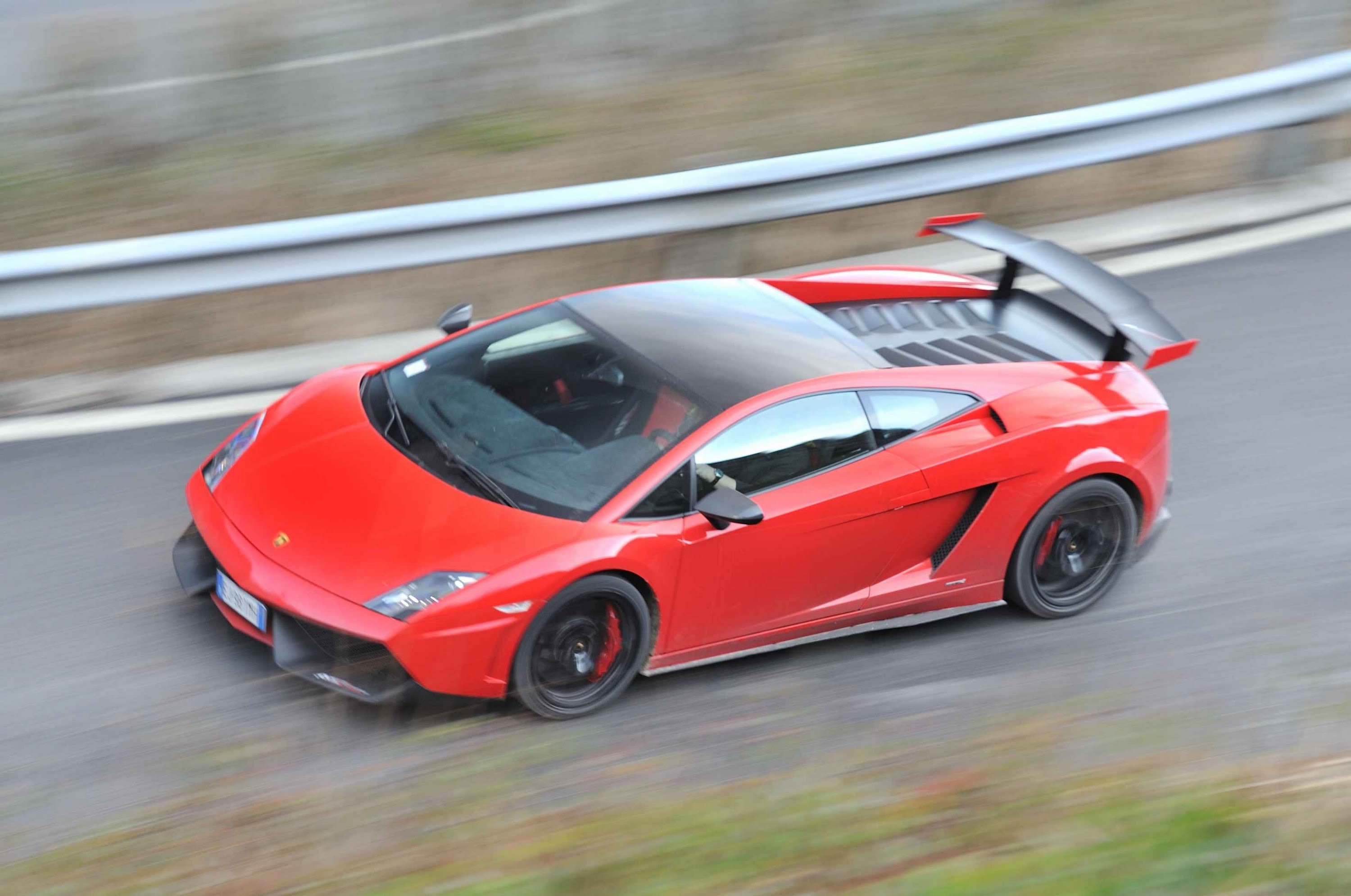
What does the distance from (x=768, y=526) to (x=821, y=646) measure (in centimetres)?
78

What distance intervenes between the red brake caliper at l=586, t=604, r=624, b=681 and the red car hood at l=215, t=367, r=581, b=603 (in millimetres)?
338

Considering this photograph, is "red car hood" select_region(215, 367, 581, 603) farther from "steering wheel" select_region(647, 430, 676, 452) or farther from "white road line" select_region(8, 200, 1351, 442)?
"white road line" select_region(8, 200, 1351, 442)

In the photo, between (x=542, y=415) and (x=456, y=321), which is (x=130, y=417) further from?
(x=542, y=415)

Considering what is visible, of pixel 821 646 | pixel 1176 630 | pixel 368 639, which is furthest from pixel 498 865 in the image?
pixel 1176 630

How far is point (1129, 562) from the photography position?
6.41 metres

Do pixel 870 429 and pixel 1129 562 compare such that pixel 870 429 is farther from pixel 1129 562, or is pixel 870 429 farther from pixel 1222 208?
pixel 1222 208

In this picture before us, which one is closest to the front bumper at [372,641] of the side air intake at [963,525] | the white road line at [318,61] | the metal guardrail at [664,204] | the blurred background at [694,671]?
the blurred background at [694,671]

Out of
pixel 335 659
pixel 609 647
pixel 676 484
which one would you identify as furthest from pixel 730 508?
pixel 335 659

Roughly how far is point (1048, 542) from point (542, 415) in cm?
220

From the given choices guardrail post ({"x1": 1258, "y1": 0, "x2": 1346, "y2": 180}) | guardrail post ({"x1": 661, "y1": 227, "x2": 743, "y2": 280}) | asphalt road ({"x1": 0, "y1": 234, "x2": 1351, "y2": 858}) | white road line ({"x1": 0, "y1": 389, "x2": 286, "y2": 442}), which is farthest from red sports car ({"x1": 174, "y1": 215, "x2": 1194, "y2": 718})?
guardrail post ({"x1": 1258, "y1": 0, "x2": 1346, "y2": 180})

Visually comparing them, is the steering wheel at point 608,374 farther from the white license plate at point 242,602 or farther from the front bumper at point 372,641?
the white license plate at point 242,602

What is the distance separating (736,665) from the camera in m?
5.77

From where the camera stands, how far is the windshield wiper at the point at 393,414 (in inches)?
224

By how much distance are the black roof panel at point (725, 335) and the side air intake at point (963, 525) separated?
634 millimetres
